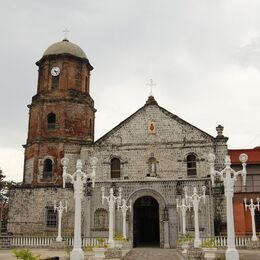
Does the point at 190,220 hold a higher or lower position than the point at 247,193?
lower

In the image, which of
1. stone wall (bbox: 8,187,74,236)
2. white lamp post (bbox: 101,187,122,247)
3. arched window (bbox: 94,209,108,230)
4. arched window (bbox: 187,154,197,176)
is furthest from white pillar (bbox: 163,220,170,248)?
stone wall (bbox: 8,187,74,236)

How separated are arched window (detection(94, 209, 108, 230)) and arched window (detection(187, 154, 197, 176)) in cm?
699

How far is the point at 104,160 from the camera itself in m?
31.2

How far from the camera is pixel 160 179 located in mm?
29734

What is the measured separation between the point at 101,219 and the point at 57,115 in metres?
9.08

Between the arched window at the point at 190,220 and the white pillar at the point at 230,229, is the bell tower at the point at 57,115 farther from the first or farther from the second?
the white pillar at the point at 230,229

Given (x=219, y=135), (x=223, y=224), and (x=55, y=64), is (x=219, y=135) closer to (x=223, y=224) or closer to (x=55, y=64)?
(x=223, y=224)

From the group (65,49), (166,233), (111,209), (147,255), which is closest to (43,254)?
(111,209)

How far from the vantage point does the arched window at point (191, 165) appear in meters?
30.1

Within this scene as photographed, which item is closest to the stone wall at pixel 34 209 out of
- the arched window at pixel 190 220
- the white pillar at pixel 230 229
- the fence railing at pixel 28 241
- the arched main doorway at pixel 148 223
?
the fence railing at pixel 28 241

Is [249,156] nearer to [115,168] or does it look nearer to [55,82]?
[115,168]

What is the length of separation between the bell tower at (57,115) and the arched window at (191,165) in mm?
7796

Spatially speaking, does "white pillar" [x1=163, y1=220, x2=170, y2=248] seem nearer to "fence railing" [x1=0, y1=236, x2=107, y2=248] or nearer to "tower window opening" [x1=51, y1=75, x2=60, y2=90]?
"fence railing" [x1=0, y1=236, x2=107, y2=248]

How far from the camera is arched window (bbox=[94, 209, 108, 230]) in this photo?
2941cm
